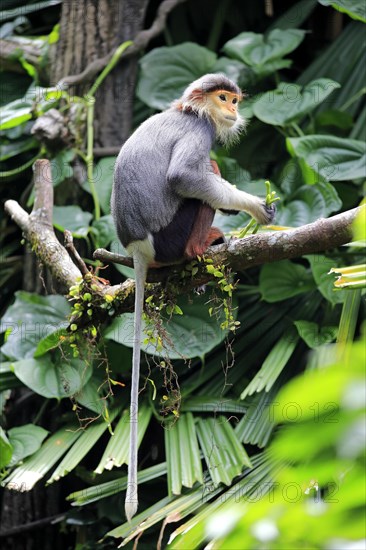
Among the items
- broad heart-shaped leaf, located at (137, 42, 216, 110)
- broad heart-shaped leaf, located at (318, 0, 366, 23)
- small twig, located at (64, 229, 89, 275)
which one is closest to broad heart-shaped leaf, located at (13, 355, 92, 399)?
small twig, located at (64, 229, 89, 275)

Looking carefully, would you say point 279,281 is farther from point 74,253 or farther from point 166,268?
point 74,253

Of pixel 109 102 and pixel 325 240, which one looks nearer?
pixel 325 240

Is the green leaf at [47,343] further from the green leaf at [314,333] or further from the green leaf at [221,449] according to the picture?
the green leaf at [314,333]

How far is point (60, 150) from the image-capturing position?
4.99 metres

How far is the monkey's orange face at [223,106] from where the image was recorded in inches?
134

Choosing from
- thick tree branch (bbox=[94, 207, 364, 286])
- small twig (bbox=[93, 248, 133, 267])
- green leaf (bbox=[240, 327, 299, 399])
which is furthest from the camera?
green leaf (bbox=[240, 327, 299, 399])

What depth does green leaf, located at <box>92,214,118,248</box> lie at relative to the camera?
4387 millimetres

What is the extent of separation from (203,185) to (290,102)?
2.07 meters

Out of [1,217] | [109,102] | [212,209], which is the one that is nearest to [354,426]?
[212,209]

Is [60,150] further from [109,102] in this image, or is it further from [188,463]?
[188,463]

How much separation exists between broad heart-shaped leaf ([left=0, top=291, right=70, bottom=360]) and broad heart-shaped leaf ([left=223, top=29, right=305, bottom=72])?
2140 millimetres

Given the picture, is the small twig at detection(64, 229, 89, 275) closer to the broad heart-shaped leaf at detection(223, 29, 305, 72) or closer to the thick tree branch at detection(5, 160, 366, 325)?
the thick tree branch at detection(5, 160, 366, 325)

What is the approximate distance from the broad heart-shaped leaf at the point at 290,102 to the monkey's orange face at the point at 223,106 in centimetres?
133

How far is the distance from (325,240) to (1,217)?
148 inches
